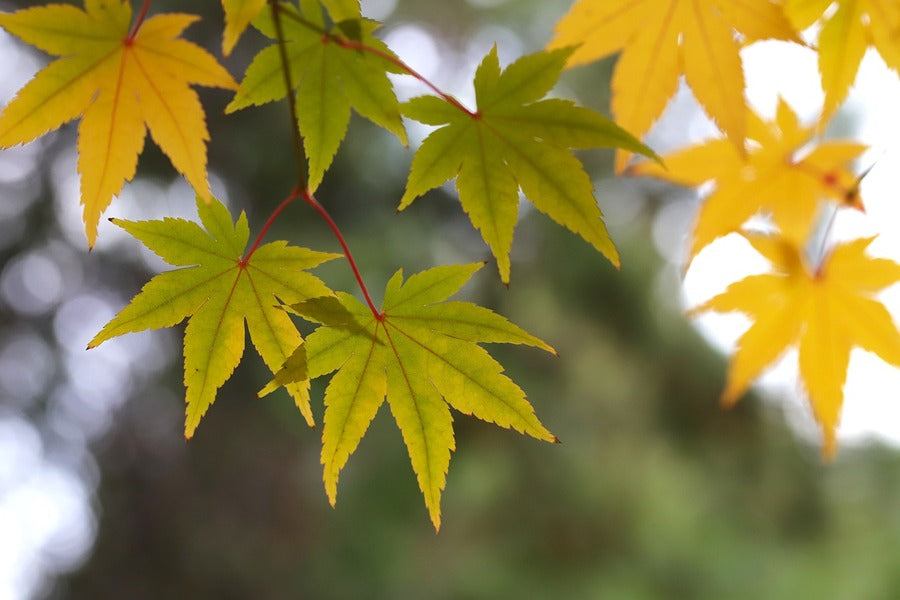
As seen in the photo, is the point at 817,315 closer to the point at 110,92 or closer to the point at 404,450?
the point at 110,92

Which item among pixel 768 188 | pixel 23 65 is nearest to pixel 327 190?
pixel 23 65

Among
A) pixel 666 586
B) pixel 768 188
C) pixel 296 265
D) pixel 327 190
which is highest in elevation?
pixel 327 190

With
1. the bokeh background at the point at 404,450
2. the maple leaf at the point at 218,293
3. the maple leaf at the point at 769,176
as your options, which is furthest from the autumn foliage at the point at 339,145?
the bokeh background at the point at 404,450

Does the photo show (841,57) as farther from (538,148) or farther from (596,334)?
(596,334)

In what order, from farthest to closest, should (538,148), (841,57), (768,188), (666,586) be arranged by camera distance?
Answer: (666,586), (768,188), (841,57), (538,148)

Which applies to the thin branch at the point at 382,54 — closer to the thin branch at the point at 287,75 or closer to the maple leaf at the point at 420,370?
the thin branch at the point at 287,75

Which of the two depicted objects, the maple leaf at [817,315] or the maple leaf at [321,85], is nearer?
the maple leaf at [321,85]
